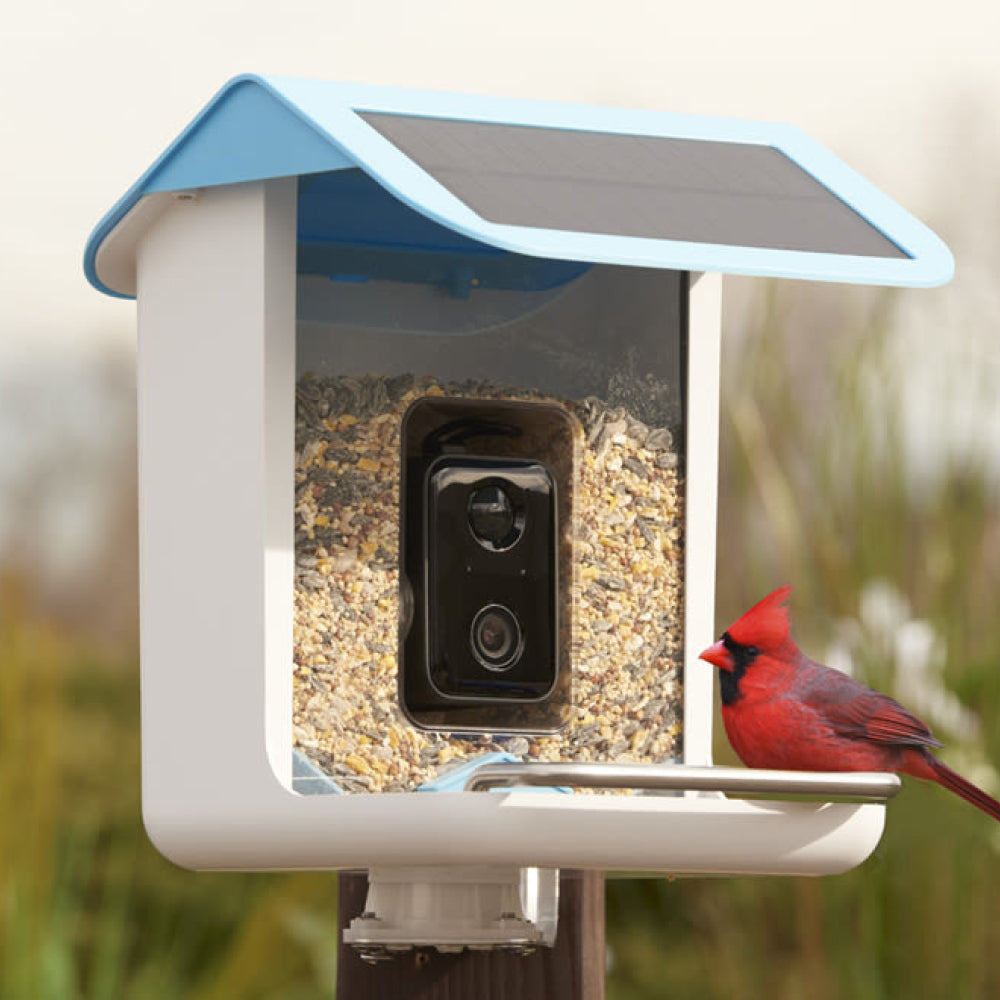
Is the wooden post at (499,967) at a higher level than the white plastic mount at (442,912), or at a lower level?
lower

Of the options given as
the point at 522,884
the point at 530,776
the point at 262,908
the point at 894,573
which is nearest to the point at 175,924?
the point at 262,908

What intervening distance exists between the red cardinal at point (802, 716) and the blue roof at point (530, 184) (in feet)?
1.43

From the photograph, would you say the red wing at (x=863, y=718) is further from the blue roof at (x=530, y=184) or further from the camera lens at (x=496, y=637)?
the blue roof at (x=530, y=184)

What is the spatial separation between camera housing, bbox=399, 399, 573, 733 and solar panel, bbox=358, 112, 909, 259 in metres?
0.34

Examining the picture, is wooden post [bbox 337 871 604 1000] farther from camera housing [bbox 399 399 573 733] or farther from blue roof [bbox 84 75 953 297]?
blue roof [bbox 84 75 953 297]

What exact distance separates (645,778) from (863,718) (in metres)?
0.36

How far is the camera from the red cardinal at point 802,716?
2289 mm

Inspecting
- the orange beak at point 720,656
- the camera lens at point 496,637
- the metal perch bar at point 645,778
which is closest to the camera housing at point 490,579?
the camera lens at point 496,637

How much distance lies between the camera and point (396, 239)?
2.48m

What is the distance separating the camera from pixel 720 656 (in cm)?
236

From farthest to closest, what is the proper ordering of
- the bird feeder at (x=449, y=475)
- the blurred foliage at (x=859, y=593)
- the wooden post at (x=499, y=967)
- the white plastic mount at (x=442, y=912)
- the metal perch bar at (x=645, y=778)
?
the blurred foliage at (x=859, y=593), the wooden post at (x=499, y=967), the white plastic mount at (x=442, y=912), the bird feeder at (x=449, y=475), the metal perch bar at (x=645, y=778)

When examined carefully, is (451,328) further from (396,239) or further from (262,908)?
(262,908)

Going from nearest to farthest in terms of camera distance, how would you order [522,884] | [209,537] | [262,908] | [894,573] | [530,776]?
[530,776] → [209,537] → [522,884] → [894,573] → [262,908]

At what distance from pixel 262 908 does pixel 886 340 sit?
2.19 m
